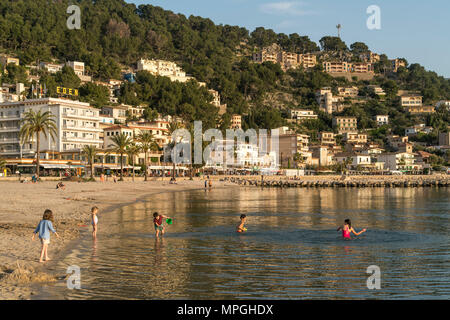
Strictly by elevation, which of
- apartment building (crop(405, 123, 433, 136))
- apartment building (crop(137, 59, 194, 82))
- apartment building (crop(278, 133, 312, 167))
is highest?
apartment building (crop(137, 59, 194, 82))

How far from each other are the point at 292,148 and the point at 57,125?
269 ft

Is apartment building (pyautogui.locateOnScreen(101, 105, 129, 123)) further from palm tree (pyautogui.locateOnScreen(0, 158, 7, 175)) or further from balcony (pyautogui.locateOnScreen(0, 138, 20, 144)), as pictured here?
palm tree (pyautogui.locateOnScreen(0, 158, 7, 175))

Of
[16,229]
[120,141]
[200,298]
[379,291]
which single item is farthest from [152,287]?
[120,141]

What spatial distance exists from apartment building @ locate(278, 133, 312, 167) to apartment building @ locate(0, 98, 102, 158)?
7283 centimetres

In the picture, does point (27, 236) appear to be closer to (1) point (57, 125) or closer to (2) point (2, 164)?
(2) point (2, 164)

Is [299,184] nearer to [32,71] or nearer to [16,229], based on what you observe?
[16,229]

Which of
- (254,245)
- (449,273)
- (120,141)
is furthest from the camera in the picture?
(120,141)

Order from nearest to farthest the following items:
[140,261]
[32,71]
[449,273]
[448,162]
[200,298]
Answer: [200,298], [449,273], [140,261], [32,71], [448,162]

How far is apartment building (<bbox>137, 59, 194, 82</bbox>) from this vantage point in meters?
186

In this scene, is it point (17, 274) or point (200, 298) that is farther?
point (17, 274)

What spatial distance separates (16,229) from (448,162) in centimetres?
15948

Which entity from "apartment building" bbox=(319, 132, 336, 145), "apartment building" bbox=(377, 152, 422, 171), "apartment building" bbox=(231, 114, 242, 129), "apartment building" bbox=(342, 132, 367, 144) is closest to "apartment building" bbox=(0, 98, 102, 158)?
"apartment building" bbox=(231, 114, 242, 129)

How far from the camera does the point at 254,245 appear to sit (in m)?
19.7

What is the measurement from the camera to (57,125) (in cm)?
9444
